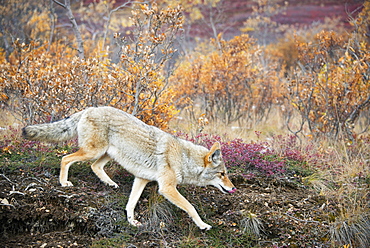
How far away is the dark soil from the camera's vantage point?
4.18m

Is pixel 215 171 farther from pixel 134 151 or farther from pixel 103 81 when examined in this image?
pixel 103 81

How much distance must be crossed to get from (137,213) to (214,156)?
142cm

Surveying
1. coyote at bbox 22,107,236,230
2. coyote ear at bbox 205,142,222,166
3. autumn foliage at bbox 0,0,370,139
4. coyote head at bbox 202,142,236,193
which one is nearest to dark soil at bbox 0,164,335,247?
coyote at bbox 22,107,236,230

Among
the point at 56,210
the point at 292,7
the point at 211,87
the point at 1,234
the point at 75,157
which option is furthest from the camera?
the point at 292,7

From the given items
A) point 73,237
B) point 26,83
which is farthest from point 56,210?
point 26,83

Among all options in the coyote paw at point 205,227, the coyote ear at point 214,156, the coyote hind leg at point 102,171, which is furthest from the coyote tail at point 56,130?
A: the coyote paw at point 205,227

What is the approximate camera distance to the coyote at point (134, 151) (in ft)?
15.3

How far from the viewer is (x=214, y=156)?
4.95m

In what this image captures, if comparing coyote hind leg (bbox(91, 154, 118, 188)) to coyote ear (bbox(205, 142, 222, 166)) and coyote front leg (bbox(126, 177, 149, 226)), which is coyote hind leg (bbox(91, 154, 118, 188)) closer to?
coyote front leg (bbox(126, 177, 149, 226))

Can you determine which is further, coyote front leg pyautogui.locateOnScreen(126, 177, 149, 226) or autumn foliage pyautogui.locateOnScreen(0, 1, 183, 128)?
autumn foliage pyautogui.locateOnScreen(0, 1, 183, 128)

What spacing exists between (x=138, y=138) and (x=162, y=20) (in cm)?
289

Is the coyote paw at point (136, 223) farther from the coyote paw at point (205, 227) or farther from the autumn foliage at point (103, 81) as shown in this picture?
the autumn foliage at point (103, 81)

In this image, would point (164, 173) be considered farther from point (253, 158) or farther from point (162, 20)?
point (162, 20)

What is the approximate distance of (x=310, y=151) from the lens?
7531 mm
